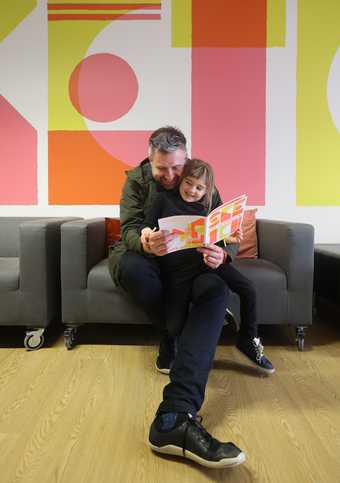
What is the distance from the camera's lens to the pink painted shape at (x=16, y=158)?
2588 mm

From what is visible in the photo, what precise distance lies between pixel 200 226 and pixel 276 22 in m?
1.99

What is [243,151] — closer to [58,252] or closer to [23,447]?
[58,252]

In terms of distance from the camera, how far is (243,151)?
259 cm

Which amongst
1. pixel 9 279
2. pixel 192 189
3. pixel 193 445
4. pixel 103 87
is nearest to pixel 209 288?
pixel 192 189

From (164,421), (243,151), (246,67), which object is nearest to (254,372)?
(164,421)

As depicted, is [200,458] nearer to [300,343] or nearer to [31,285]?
[300,343]

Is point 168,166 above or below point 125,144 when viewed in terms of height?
below

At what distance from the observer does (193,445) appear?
3.32 ft

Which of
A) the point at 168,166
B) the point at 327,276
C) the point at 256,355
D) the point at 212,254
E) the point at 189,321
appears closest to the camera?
the point at 189,321

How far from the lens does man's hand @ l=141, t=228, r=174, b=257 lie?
1317mm

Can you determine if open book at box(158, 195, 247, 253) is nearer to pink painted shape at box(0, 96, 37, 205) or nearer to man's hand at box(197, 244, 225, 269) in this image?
man's hand at box(197, 244, 225, 269)

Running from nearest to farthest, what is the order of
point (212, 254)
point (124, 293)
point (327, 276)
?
point (212, 254) → point (124, 293) → point (327, 276)

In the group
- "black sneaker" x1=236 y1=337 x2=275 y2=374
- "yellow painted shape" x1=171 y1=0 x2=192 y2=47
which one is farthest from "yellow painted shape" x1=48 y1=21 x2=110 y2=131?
"black sneaker" x1=236 y1=337 x2=275 y2=374

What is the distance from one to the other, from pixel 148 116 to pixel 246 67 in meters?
0.74
